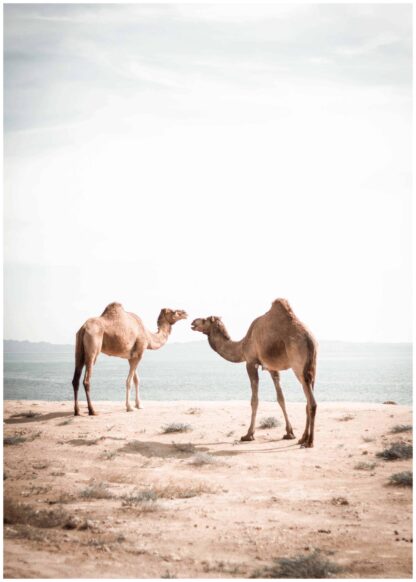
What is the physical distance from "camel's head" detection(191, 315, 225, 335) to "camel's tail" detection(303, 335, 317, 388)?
2669 mm

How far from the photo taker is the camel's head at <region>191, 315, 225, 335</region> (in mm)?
13547

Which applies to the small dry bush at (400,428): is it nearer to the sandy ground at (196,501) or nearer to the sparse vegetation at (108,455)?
the sandy ground at (196,501)

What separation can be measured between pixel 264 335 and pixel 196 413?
11.6 ft

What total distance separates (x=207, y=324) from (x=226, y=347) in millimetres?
703

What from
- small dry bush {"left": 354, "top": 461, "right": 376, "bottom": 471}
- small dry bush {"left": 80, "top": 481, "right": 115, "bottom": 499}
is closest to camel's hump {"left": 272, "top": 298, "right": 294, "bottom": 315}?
small dry bush {"left": 354, "top": 461, "right": 376, "bottom": 471}

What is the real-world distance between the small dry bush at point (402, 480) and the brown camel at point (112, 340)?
22.6 feet

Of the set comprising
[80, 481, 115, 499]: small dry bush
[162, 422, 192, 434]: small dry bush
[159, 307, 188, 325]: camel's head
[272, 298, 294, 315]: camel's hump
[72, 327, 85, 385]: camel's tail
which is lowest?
[162, 422, 192, 434]: small dry bush

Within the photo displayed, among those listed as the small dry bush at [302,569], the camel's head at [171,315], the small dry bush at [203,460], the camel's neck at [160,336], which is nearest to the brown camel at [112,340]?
the camel's neck at [160,336]

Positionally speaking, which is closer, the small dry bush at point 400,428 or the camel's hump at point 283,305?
the camel's hump at point 283,305

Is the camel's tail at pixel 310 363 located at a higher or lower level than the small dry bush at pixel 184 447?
higher

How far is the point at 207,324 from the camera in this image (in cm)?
1361

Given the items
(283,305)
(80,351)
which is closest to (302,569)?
(283,305)

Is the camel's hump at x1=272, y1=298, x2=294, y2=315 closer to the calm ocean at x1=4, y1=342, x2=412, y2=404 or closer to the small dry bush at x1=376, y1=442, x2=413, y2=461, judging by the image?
the small dry bush at x1=376, y1=442, x2=413, y2=461

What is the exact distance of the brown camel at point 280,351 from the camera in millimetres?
11195
